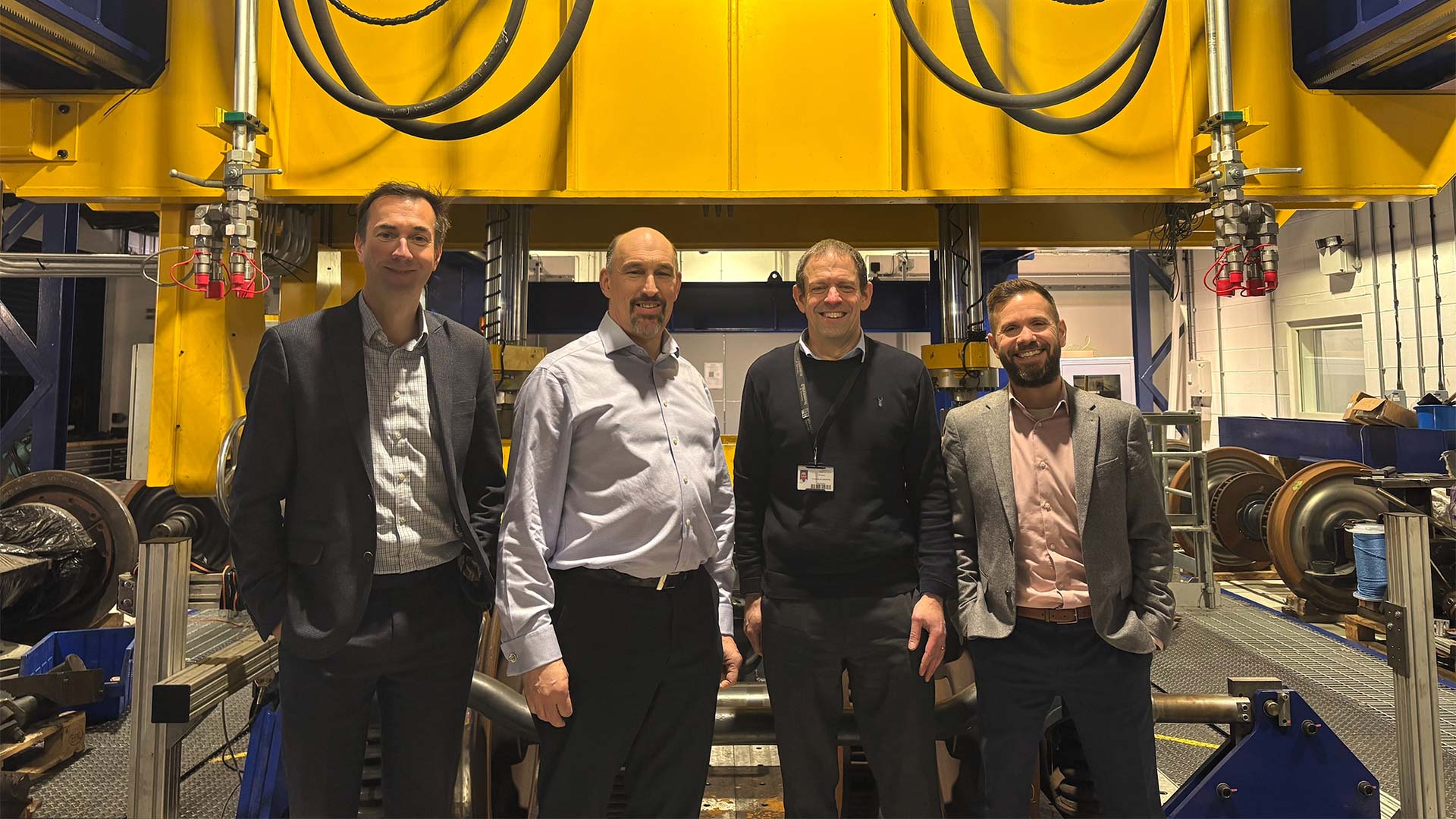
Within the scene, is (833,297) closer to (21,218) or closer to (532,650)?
(532,650)

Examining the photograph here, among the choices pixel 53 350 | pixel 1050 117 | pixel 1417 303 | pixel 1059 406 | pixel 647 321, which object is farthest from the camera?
pixel 1417 303

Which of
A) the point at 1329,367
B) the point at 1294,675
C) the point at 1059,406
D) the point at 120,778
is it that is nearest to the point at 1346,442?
the point at 1329,367

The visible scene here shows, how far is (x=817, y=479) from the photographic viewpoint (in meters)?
1.97

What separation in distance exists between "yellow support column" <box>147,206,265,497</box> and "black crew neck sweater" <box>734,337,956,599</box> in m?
2.33

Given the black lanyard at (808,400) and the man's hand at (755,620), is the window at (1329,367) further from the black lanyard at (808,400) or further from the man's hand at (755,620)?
the man's hand at (755,620)

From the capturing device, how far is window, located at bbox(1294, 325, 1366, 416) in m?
10.7

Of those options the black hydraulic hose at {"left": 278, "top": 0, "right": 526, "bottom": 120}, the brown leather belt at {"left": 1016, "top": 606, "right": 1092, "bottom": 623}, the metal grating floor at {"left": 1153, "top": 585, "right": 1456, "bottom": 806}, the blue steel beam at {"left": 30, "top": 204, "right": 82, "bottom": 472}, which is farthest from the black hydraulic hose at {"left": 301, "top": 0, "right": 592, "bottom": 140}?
the blue steel beam at {"left": 30, "top": 204, "right": 82, "bottom": 472}

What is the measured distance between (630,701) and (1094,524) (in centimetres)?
130

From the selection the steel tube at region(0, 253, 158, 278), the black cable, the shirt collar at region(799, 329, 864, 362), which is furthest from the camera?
the steel tube at region(0, 253, 158, 278)

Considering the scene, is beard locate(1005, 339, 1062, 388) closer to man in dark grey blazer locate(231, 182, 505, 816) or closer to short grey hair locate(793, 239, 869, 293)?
short grey hair locate(793, 239, 869, 293)

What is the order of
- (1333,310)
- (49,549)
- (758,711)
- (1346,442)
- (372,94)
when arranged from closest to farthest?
(758,711) < (372,94) < (49,549) < (1346,442) < (1333,310)

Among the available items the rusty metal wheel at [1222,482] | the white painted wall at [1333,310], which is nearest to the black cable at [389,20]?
the rusty metal wheel at [1222,482]

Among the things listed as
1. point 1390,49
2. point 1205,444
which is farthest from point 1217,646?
point 1205,444

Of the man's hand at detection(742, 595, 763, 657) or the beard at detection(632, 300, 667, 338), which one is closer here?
the beard at detection(632, 300, 667, 338)
